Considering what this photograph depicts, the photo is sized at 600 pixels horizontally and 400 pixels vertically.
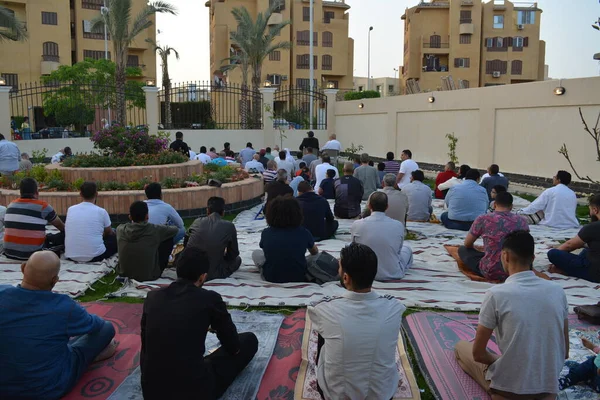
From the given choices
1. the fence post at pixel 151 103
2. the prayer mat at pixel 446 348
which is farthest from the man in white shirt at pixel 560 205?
the fence post at pixel 151 103

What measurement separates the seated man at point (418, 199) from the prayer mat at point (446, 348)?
206 inches

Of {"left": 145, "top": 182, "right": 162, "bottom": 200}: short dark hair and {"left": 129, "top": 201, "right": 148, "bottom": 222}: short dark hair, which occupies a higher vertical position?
{"left": 145, "top": 182, "right": 162, "bottom": 200}: short dark hair

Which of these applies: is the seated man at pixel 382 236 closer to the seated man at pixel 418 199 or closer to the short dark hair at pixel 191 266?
the short dark hair at pixel 191 266

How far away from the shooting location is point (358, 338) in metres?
3.43

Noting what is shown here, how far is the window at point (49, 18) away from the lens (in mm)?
42781

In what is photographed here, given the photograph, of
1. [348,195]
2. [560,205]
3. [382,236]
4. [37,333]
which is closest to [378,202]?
[382,236]

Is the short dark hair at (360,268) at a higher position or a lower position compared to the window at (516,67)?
lower

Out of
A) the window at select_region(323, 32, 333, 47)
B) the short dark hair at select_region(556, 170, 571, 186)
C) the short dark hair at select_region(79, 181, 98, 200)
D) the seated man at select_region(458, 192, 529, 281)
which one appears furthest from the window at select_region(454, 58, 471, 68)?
the short dark hair at select_region(79, 181, 98, 200)

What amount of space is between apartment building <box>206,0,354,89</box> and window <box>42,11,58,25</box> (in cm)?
1266

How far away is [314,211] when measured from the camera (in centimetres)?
872

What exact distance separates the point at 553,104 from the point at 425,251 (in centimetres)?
820

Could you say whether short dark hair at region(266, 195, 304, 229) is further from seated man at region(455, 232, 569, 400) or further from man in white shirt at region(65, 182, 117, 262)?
seated man at region(455, 232, 569, 400)

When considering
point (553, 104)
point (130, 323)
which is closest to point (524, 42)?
point (553, 104)

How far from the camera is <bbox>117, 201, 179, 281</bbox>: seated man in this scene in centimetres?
642
